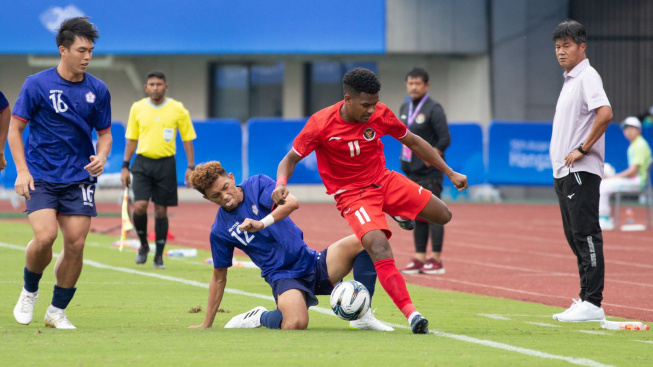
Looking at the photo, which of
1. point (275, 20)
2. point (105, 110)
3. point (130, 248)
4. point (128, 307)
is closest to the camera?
point (105, 110)

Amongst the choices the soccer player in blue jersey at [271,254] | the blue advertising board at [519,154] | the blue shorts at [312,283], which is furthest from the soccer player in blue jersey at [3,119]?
the blue advertising board at [519,154]

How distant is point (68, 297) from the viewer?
736 cm

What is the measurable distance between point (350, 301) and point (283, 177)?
103 cm

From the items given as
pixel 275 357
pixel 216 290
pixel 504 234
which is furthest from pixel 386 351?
pixel 504 234

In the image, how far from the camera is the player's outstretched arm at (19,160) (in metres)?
6.96

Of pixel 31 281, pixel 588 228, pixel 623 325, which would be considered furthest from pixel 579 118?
pixel 31 281

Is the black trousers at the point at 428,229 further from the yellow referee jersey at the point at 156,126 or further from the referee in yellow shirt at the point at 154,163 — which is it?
the yellow referee jersey at the point at 156,126

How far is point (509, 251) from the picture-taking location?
15.2 metres

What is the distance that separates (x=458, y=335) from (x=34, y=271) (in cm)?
312

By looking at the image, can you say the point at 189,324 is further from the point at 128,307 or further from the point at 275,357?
the point at 275,357

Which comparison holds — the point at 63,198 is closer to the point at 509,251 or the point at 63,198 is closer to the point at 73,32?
the point at 73,32

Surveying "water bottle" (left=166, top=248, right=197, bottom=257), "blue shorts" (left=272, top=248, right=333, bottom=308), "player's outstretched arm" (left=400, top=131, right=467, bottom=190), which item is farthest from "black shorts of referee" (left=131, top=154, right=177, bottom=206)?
"player's outstretched arm" (left=400, top=131, right=467, bottom=190)

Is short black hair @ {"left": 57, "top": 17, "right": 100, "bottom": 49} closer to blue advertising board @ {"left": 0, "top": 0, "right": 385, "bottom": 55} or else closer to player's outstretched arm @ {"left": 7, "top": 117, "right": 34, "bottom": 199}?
player's outstretched arm @ {"left": 7, "top": 117, "right": 34, "bottom": 199}

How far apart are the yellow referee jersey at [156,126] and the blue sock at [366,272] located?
5386mm
